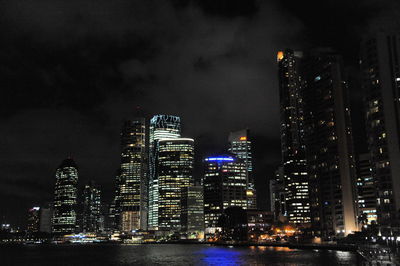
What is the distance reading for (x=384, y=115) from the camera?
146 meters

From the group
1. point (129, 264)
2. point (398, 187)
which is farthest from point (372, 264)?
point (398, 187)

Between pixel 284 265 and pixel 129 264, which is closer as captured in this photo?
pixel 284 265

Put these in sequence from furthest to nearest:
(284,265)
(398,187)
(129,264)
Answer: (398,187) → (129,264) → (284,265)

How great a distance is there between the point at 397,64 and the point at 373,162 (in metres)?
32.6

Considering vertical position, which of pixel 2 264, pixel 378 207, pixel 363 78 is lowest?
pixel 2 264

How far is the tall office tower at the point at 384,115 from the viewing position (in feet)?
464

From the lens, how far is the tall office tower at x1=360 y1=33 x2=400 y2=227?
14138 centimetres

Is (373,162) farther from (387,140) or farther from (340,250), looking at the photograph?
(340,250)

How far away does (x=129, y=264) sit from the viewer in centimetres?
11994

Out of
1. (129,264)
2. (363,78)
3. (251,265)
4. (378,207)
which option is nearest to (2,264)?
(129,264)

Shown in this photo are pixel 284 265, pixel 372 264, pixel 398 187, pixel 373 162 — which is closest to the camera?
pixel 372 264

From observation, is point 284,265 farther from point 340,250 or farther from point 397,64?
point 397,64

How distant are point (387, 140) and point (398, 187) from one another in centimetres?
1497

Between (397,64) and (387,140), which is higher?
(397,64)
